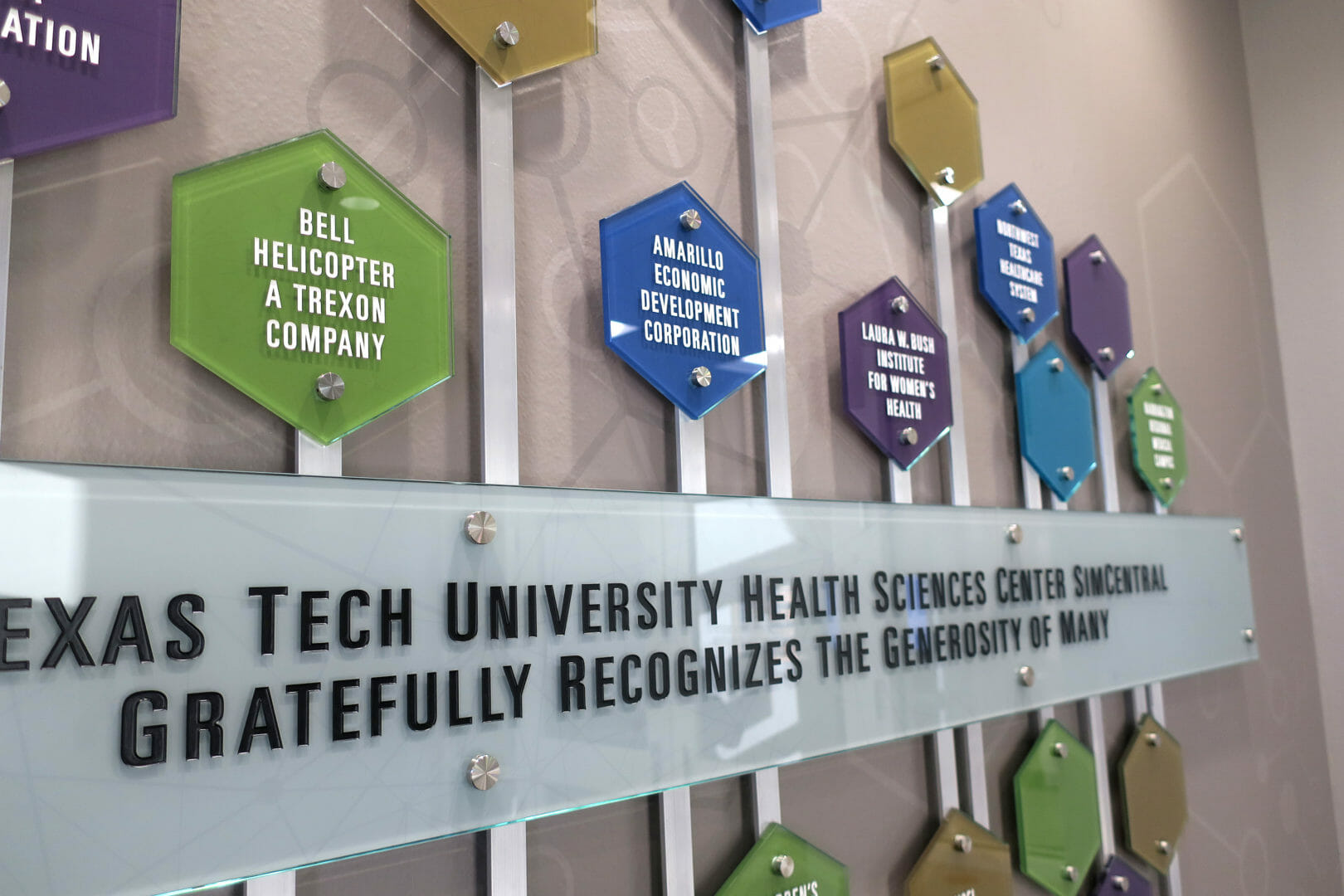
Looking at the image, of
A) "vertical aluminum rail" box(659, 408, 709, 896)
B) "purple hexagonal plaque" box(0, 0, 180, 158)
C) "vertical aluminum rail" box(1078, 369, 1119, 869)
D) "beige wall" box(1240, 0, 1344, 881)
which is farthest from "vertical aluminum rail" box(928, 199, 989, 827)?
"beige wall" box(1240, 0, 1344, 881)

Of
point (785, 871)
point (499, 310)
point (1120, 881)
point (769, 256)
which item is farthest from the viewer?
point (1120, 881)

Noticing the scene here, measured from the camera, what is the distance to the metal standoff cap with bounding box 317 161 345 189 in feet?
2.28

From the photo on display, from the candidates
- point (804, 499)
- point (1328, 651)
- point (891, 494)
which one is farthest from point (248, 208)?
point (1328, 651)

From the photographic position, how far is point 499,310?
79cm

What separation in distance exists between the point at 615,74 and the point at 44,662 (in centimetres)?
69

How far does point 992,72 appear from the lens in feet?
4.61

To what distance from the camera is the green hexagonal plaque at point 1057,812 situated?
120 centimetres

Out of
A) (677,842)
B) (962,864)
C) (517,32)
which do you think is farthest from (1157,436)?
(517,32)

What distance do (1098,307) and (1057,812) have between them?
75 cm

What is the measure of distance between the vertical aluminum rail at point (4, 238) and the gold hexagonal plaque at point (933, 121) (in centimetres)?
94

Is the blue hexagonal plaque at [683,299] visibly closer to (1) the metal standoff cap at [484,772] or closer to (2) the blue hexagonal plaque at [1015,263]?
(1) the metal standoff cap at [484,772]

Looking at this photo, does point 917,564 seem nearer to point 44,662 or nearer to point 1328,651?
point 44,662

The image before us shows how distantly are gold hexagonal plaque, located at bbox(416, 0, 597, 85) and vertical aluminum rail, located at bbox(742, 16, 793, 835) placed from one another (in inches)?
9.5

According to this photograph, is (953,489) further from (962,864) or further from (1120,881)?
(1120,881)
